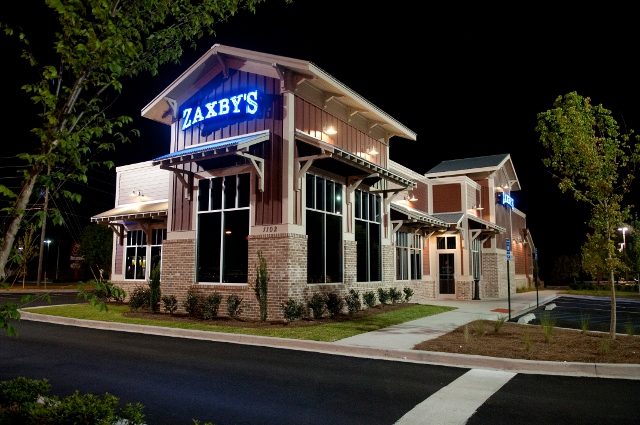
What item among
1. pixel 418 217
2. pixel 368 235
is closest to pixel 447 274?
pixel 418 217

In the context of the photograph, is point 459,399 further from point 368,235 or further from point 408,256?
point 408,256

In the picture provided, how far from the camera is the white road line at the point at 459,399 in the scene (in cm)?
603

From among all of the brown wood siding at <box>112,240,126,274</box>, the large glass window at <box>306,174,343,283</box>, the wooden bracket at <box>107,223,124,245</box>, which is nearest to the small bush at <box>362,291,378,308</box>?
the large glass window at <box>306,174,343,283</box>

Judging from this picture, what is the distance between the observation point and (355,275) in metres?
18.5

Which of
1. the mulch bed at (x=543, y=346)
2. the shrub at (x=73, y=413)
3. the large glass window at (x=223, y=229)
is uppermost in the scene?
the large glass window at (x=223, y=229)

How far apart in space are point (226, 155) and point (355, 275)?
6.44m

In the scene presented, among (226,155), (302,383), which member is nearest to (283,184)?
(226,155)

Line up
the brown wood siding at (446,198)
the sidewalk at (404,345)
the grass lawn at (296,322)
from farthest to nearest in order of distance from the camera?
the brown wood siding at (446,198), the grass lawn at (296,322), the sidewalk at (404,345)

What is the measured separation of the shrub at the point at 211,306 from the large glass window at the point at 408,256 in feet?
33.6

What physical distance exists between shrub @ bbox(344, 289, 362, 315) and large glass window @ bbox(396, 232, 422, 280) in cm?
617

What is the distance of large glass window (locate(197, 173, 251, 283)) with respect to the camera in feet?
53.5

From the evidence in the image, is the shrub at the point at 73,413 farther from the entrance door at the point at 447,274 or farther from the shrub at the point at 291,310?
the entrance door at the point at 447,274

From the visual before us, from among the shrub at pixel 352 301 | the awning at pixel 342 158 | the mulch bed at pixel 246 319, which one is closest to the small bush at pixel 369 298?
the mulch bed at pixel 246 319

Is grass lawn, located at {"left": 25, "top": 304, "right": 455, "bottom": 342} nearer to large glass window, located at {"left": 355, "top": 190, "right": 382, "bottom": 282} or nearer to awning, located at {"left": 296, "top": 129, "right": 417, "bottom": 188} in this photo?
large glass window, located at {"left": 355, "top": 190, "right": 382, "bottom": 282}
